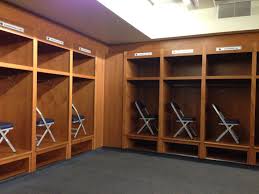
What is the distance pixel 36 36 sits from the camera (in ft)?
10.4

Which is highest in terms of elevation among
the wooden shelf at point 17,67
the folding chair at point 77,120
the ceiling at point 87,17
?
the ceiling at point 87,17

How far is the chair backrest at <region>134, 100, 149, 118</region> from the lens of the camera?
4.75 metres

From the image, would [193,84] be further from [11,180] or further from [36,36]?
[11,180]

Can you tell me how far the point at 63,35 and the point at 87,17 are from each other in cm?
70

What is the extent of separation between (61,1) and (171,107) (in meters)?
2.87

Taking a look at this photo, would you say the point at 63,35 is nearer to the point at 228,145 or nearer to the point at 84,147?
the point at 84,147

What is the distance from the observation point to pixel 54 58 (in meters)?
4.01

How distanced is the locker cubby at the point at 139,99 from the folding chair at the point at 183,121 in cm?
56

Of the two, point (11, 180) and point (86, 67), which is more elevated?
point (86, 67)

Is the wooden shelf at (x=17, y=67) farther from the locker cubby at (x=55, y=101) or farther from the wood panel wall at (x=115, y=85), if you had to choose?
the wood panel wall at (x=115, y=85)

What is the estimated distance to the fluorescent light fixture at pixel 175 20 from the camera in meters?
3.84

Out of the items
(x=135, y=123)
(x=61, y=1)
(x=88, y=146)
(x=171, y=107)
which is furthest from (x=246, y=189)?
(x=61, y=1)

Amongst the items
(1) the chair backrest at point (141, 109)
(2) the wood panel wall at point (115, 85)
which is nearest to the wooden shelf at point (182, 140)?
(1) the chair backrest at point (141, 109)

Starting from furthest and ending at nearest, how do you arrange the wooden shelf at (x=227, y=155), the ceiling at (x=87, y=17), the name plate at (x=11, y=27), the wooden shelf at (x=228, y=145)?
the wooden shelf at (x=227, y=155)
the wooden shelf at (x=228, y=145)
the ceiling at (x=87, y=17)
the name plate at (x=11, y=27)
